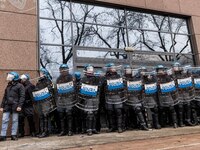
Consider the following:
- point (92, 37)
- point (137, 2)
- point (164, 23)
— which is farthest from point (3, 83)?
point (164, 23)

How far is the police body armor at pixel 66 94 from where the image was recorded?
754 cm

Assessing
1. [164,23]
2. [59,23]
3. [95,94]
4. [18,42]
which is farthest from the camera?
[164,23]

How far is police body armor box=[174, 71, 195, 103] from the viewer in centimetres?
883

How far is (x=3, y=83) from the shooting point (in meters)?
8.62

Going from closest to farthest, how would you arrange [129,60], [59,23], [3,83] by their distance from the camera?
1. [3,83]
2. [59,23]
3. [129,60]

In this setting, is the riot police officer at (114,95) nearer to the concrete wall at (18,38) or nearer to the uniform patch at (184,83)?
the uniform patch at (184,83)

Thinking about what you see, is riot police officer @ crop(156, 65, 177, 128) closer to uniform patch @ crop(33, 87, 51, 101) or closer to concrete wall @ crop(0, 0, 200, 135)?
uniform patch @ crop(33, 87, 51, 101)

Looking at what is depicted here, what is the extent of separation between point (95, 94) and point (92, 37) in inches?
155

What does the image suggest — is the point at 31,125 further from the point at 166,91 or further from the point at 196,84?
the point at 196,84

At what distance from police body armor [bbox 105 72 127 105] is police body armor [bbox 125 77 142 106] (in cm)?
27

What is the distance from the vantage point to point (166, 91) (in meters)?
8.52

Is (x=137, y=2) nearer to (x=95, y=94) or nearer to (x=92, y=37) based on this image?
(x=92, y=37)

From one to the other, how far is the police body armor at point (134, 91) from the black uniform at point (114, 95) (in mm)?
251

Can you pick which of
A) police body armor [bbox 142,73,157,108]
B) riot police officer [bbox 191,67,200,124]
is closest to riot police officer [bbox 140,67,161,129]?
police body armor [bbox 142,73,157,108]
